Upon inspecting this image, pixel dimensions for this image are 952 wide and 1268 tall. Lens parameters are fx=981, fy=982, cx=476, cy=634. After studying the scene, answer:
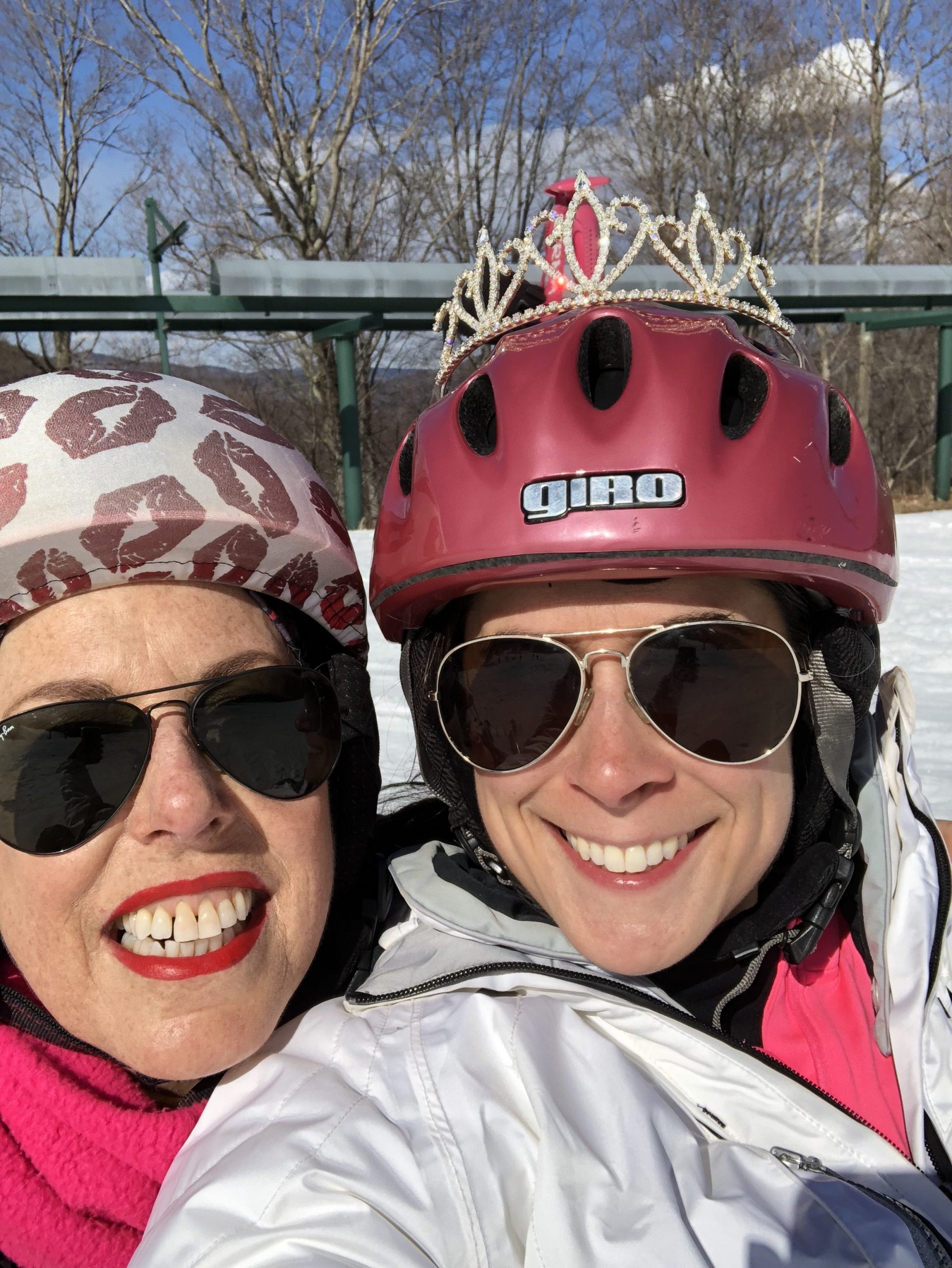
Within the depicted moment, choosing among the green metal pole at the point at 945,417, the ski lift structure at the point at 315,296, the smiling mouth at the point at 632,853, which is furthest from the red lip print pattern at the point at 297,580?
the green metal pole at the point at 945,417

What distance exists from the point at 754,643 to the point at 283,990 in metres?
0.95

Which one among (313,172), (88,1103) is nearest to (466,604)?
(88,1103)

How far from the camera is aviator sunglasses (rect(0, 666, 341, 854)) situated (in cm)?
144

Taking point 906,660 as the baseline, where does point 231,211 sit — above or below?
above

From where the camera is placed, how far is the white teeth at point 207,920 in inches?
58.6

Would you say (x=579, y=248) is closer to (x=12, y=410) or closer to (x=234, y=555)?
(x=234, y=555)

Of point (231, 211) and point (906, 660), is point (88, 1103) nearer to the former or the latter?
point (906, 660)

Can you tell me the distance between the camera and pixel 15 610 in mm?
1484

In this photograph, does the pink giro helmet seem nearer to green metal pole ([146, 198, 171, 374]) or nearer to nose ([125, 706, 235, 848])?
nose ([125, 706, 235, 848])

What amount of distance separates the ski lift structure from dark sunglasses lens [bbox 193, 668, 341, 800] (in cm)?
1002

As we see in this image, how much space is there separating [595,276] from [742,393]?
39cm

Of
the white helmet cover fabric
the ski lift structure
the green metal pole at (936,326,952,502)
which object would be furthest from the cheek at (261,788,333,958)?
the green metal pole at (936,326,952,502)

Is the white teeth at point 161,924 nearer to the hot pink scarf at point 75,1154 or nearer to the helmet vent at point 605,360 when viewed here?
the hot pink scarf at point 75,1154

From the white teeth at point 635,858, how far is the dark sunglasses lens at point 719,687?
0.19 meters
